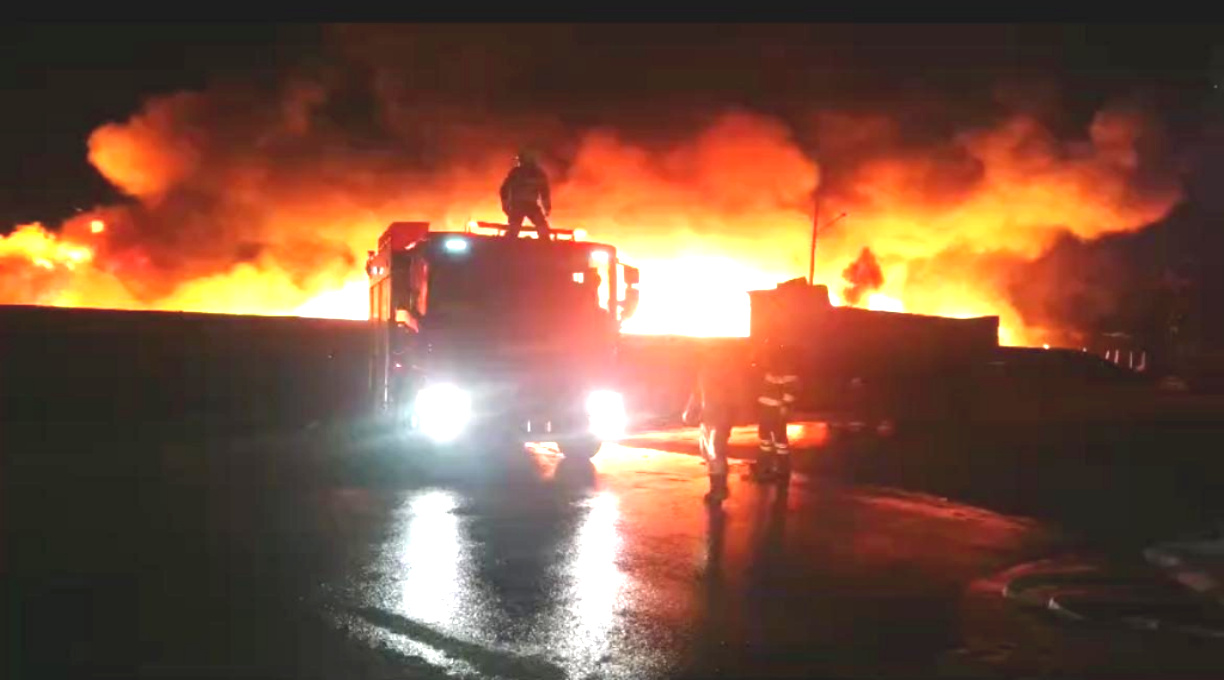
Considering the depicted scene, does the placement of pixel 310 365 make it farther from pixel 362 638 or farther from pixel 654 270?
pixel 362 638

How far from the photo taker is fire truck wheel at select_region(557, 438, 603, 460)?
13.7 m

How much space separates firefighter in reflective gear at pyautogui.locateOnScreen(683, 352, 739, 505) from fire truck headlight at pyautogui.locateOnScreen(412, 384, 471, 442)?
2.71 meters

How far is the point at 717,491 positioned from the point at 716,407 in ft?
3.02

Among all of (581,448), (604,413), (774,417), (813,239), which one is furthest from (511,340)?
(813,239)

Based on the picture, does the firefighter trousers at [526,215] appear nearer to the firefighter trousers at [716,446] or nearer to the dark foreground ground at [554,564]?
the dark foreground ground at [554,564]

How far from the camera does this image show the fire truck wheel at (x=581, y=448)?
13727mm

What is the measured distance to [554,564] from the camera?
7.81 meters

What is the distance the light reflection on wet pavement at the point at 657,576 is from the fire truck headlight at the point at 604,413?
1476mm

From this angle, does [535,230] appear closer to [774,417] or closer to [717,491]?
[774,417]

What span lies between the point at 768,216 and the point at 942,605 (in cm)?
2678

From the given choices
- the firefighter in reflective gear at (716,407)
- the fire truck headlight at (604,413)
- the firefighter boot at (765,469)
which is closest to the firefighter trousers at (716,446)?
the firefighter in reflective gear at (716,407)

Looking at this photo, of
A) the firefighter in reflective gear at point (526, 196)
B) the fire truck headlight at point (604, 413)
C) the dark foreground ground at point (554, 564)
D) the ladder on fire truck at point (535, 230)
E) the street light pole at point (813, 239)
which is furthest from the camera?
the street light pole at point (813, 239)

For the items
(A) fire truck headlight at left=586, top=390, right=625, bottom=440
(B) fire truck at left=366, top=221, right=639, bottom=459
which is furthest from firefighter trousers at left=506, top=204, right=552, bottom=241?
(A) fire truck headlight at left=586, top=390, right=625, bottom=440

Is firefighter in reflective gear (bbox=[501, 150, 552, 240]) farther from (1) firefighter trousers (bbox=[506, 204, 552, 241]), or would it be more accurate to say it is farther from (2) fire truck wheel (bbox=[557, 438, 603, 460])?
(2) fire truck wheel (bbox=[557, 438, 603, 460])
